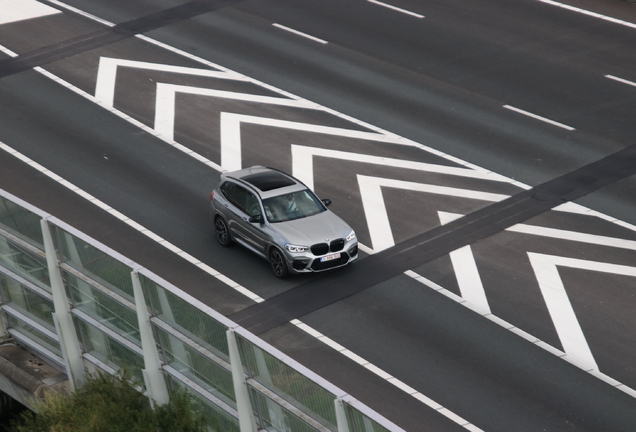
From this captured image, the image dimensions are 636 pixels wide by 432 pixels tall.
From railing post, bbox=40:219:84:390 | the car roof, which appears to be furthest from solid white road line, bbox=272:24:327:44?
railing post, bbox=40:219:84:390

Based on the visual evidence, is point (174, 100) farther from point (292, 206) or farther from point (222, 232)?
point (292, 206)

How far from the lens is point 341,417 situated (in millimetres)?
7719

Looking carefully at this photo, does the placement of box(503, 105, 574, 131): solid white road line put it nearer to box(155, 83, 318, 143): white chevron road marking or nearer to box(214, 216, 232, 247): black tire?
box(155, 83, 318, 143): white chevron road marking

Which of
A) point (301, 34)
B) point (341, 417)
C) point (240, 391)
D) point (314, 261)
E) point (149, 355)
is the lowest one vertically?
point (301, 34)

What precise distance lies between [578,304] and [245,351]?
9.22m

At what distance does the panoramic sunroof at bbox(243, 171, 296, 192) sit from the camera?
1877cm

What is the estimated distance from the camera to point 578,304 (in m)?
16.6

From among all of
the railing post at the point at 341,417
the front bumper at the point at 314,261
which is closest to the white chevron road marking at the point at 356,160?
the front bumper at the point at 314,261

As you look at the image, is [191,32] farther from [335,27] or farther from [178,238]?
[178,238]

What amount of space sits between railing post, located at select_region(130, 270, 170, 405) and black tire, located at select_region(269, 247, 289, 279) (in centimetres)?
686

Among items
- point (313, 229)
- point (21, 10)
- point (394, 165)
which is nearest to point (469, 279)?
point (313, 229)

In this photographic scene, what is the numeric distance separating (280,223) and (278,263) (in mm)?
819

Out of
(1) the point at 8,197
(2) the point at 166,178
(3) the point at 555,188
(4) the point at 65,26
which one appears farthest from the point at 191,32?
(1) the point at 8,197

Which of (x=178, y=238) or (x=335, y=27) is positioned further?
(x=335, y=27)
